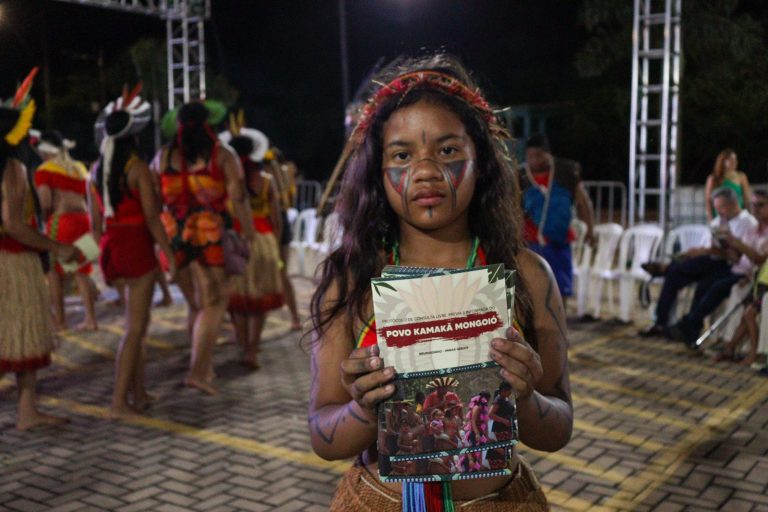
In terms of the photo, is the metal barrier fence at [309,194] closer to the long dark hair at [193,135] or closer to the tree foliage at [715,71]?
the tree foliage at [715,71]

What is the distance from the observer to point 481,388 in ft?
5.17

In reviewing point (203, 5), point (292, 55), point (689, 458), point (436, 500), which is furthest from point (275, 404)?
point (292, 55)

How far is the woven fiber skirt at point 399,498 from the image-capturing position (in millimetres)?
1885

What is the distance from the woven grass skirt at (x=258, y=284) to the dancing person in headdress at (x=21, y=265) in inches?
73.9

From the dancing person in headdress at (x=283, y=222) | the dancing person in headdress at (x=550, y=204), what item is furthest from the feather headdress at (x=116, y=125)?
the dancing person in headdress at (x=550, y=204)

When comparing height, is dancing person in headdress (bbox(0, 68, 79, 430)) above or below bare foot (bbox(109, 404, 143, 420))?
above

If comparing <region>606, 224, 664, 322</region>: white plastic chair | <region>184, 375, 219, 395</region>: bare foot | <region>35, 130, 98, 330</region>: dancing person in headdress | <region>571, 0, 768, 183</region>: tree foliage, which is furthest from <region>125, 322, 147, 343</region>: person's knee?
<region>606, 224, 664, 322</region>: white plastic chair

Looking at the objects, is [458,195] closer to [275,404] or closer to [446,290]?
[446,290]

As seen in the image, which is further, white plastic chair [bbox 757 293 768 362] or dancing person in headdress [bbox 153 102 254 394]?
white plastic chair [bbox 757 293 768 362]

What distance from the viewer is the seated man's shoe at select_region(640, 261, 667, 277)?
324 inches

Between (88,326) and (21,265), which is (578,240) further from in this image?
(21,265)

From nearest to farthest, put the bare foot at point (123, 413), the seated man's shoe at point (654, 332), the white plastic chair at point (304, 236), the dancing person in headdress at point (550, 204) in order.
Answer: the bare foot at point (123, 413) < the dancing person in headdress at point (550, 204) < the seated man's shoe at point (654, 332) < the white plastic chair at point (304, 236)

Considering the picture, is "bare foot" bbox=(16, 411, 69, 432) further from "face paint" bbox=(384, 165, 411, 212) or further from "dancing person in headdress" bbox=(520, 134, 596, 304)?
"face paint" bbox=(384, 165, 411, 212)

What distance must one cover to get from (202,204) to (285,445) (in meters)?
2.02
